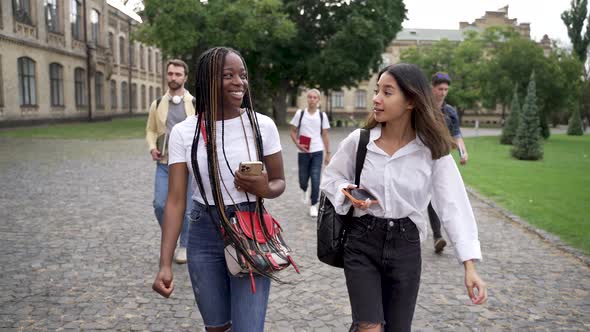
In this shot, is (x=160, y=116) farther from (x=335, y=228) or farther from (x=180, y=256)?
(x=335, y=228)

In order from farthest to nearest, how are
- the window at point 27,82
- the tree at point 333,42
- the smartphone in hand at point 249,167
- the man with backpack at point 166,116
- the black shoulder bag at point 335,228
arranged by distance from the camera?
the tree at point 333,42
the window at point 27,82
the man with backpack at point 166,116
the black shoulder bag at point 335,228
the smartphone in hand at point 249,167

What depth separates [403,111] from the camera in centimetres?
271

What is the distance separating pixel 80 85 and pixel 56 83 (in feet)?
12.4

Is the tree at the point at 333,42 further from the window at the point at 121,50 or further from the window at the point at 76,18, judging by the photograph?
the window at the point at 121,50

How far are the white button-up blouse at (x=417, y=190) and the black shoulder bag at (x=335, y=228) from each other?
0.04 metres

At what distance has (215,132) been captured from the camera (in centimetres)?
255

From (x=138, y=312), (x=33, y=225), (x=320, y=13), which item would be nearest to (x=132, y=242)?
(x=33, y=225)

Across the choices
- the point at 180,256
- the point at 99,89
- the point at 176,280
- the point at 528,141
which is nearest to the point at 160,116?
the point at 180,256

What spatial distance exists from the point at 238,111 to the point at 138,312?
2.55 meters

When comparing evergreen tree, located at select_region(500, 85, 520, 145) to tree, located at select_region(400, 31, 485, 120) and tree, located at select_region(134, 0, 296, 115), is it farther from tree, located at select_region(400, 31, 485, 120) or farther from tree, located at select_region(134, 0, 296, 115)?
tree, located at select_region(400, 31, 485, 120)

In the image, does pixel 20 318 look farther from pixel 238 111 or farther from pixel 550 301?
pixel 550 301

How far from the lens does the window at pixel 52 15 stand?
31734 mm

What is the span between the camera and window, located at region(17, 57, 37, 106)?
2864cm

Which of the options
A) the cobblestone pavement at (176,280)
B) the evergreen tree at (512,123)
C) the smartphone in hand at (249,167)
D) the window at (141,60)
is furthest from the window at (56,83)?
the smartphone in hand at (249,167)
